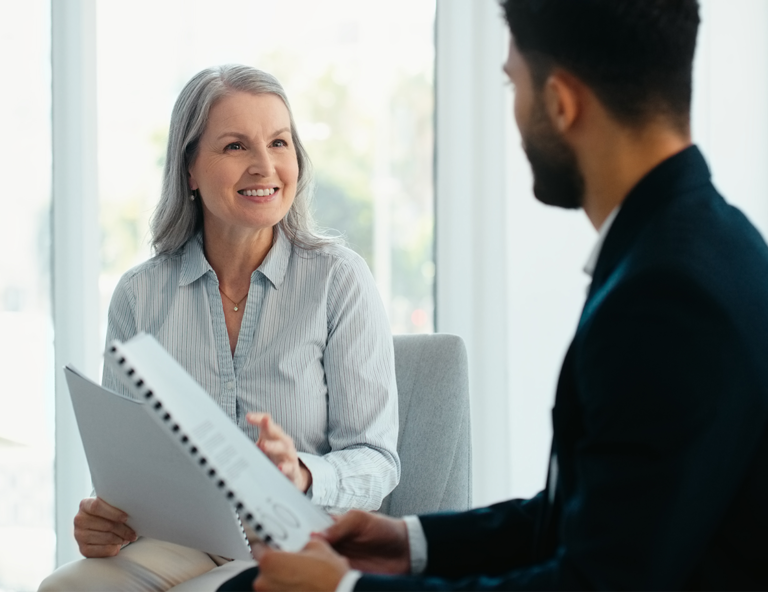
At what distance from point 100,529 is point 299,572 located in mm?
679

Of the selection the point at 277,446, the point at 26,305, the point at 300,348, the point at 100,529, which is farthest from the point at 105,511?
the point at 26,305

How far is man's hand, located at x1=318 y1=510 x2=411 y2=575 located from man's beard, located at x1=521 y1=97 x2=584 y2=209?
1.43 feet

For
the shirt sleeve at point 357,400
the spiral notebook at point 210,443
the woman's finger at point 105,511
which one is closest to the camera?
the spiral notebook at point 210,443

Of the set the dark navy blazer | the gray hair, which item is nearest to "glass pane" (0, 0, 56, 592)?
the gray hair

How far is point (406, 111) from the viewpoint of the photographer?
2463 mm

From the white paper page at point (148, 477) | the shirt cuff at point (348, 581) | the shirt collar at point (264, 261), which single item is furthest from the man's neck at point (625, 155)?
the shirt collar at point (264, 261)

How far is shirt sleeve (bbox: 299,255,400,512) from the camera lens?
4.68 feet

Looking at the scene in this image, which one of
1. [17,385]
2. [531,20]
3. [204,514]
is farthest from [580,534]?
[17,385]

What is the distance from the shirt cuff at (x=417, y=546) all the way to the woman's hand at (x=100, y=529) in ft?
1.73

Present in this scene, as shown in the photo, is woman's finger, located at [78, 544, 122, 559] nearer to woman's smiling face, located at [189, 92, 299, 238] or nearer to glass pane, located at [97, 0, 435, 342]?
woman's smiling face, located at [189, 92, 299, 238]

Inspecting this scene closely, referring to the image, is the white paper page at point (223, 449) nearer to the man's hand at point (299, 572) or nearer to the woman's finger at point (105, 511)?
the man's hand at point (299, 572)

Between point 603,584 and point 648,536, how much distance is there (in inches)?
2.2

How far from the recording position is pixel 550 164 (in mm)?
866

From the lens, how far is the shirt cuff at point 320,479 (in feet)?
4.43
